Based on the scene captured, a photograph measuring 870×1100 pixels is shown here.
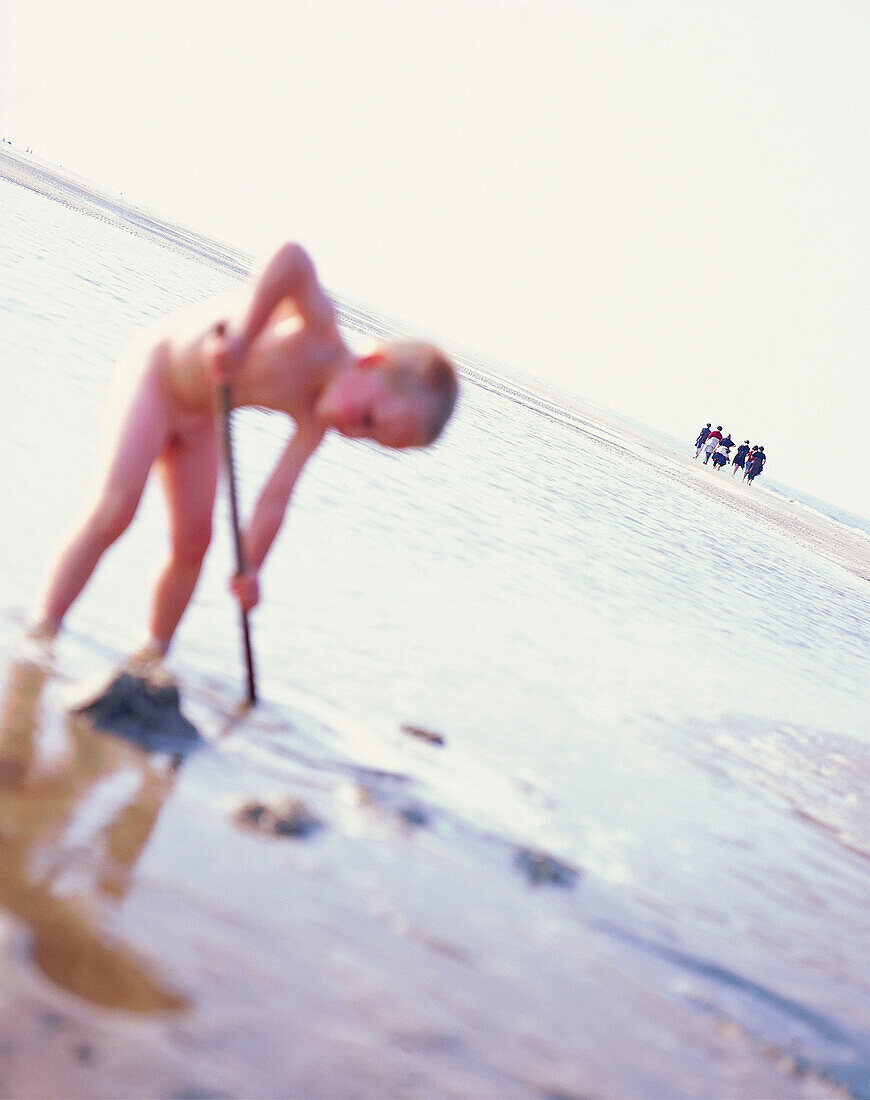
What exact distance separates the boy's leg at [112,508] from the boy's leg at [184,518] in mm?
181

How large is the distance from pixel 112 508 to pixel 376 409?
76 centimetres

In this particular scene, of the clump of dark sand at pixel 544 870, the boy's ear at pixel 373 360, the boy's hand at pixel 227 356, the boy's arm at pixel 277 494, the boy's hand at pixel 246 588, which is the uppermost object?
the boy's ear at pixel 373 360

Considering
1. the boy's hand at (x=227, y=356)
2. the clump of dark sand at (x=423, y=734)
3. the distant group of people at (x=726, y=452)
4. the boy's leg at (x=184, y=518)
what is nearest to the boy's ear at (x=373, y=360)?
the boy's hand at (x=227, y=356)

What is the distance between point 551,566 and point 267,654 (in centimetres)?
354

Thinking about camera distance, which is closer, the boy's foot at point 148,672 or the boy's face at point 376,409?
the boy's foot at point 148,672

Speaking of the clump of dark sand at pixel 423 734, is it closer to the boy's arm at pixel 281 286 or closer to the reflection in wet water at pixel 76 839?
the reflection in wet water at pixel 76 839

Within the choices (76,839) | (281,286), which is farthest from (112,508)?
(76,839)

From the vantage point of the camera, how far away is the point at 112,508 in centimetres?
283

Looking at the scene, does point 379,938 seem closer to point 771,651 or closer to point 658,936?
point 658,936

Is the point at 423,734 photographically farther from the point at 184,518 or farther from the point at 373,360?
the point at 373,360

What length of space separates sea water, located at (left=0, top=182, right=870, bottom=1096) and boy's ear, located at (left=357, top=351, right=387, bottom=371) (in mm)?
1033

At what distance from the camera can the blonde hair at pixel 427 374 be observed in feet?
9.25

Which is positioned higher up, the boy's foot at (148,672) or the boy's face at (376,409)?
the boy's face at (376,409)

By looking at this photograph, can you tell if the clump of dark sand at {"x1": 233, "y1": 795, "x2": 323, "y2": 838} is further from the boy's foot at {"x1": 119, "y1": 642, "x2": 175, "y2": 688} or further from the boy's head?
the boy's head
